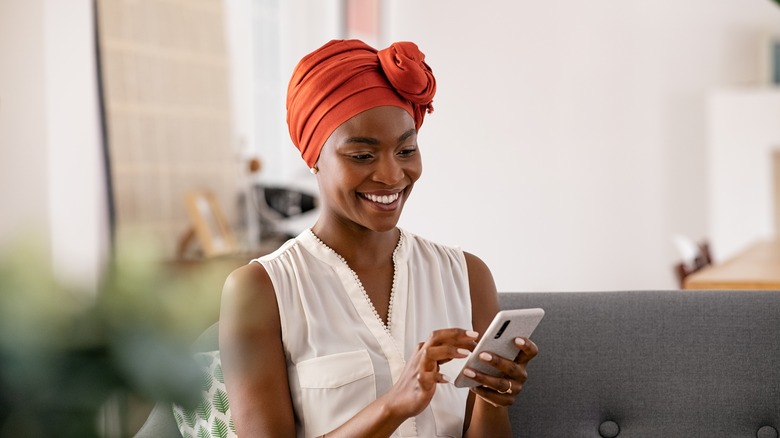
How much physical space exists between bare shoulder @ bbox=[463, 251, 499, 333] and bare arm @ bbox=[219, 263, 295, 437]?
1.28ft

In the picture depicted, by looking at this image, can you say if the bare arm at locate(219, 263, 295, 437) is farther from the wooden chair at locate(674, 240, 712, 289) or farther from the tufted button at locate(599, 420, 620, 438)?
the wooden chair at locate(674, 240, 712, 289)

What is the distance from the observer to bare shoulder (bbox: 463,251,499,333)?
1.87 metres

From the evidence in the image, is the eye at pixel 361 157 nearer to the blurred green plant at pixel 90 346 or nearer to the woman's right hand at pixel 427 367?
the woman's right hand at pixel 427 367

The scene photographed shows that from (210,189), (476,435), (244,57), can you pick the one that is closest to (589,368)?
(476,435)

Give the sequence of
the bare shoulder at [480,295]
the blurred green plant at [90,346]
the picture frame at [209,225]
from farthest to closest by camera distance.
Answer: the picture frame at [209,225] < the bare shoulder at [480,295] < the blurred green plant at [90,346]

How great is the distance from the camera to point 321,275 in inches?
69.6

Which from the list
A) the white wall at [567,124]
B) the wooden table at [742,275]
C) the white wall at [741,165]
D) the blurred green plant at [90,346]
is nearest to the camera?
the blurred green plant at [90,346]

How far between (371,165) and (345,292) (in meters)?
0.24

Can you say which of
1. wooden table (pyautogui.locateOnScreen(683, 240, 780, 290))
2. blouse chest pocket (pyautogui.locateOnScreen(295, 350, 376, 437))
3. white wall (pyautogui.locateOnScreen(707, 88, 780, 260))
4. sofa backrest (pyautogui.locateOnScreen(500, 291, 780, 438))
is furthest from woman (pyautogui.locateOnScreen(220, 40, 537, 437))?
white wall (pyautogui.locateOnScreen(707, 88, 780, 260))

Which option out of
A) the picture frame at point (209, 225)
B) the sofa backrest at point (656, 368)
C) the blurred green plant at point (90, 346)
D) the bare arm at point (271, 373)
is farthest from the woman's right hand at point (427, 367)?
the picture frame at point (209, 225)

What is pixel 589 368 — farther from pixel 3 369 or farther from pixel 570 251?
pixel 570 251

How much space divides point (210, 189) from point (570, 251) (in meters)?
2.92

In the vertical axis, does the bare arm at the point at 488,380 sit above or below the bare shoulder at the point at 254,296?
below

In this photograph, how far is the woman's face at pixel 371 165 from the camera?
1.68 metres
